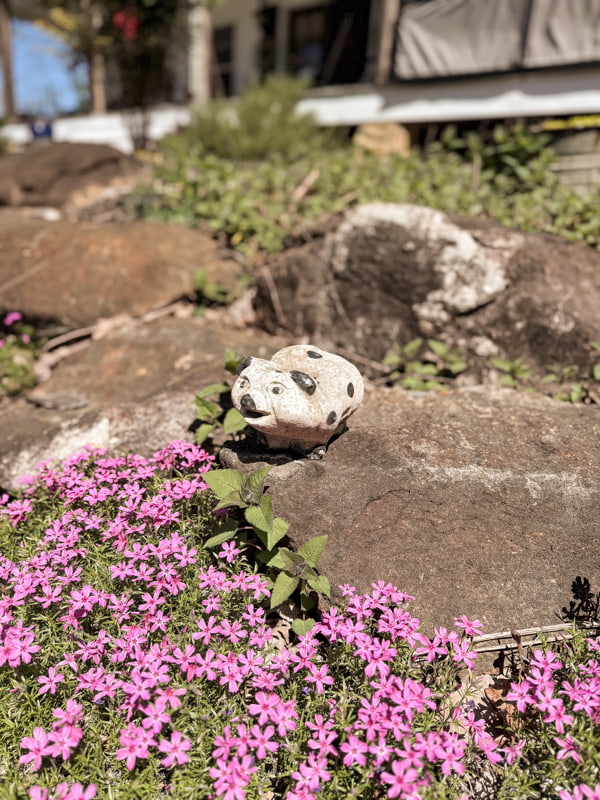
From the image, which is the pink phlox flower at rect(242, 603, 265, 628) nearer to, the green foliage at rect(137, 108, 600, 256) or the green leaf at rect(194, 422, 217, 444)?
the green leaf at rect(194, 422, 217, 444)

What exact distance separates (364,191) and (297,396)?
491cm

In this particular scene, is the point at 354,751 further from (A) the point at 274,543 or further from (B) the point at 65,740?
(B) the point at 65,740

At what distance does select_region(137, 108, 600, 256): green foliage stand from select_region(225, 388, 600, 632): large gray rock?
322cm

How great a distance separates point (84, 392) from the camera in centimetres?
461

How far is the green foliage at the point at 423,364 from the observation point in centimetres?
453

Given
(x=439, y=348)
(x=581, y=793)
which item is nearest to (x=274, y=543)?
(x=581, y=793)

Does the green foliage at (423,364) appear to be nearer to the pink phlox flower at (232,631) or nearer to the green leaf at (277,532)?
the green leaf at (277,532)

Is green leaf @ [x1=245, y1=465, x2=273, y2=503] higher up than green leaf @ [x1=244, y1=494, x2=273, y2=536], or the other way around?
green leaf @ [x1=245, y1=465, x2=273, y2=503]

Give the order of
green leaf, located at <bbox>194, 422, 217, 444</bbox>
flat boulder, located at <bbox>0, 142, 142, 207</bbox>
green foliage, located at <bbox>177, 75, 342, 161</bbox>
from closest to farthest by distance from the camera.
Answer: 1. green leaf, located at <bbox>194, 422, 217, 444</bbox>
2. flat boulder, located at <bbox>0, 142, 142, 207</bbox>
3. green foliage, located at <bbox>177, 75, 342, 161</bbox>

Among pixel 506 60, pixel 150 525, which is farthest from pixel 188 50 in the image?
pixel 150 525

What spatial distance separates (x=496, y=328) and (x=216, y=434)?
2.57 m

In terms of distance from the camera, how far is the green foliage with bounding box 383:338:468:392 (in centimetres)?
453

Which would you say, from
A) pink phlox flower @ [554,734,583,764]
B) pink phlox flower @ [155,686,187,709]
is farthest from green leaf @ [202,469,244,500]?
pink phlox flower @ [554,734,583,764]

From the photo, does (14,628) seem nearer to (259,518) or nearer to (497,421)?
(259,518)
